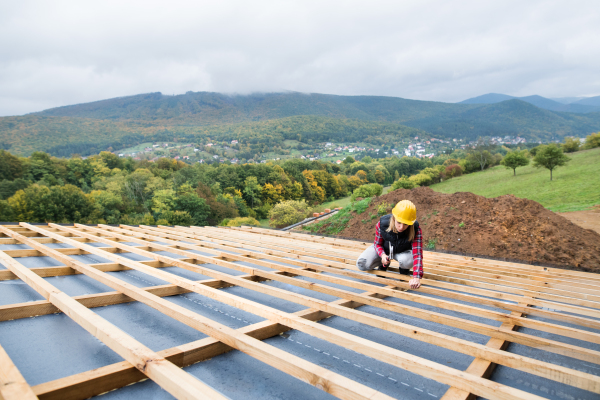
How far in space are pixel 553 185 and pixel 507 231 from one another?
22.9 meters

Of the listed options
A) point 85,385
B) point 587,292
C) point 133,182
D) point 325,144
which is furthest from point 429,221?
point 325,144

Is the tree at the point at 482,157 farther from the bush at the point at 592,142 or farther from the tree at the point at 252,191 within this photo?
the tree at the point at 252,191

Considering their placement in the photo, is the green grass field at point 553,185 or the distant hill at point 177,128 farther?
the distant hill at point 177,128

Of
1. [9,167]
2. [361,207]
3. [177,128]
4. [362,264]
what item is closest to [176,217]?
[9,167]

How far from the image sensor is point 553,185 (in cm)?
2600

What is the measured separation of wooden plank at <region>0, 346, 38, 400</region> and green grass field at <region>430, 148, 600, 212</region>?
23.7m

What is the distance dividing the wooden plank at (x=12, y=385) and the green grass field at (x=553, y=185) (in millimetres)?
23732

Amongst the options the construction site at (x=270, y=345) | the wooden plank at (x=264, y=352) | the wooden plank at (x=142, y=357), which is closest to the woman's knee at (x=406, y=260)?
the construction site at (x=270, y=345)

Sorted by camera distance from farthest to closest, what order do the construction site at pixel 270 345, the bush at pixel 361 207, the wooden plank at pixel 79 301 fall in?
the bush at pixel 361 207, the wooden plank at pixel 79 301, the construction site at pixel 270 345

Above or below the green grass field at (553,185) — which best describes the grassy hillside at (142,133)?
above

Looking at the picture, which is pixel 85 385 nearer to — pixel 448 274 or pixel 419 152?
pixel 448 274

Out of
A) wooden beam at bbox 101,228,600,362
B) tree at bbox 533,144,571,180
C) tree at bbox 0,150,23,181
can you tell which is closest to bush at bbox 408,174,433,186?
tree at bbox 533,144,571,180

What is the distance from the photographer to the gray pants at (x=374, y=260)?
3.64m

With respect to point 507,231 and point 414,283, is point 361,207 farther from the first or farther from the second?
point 414,283
